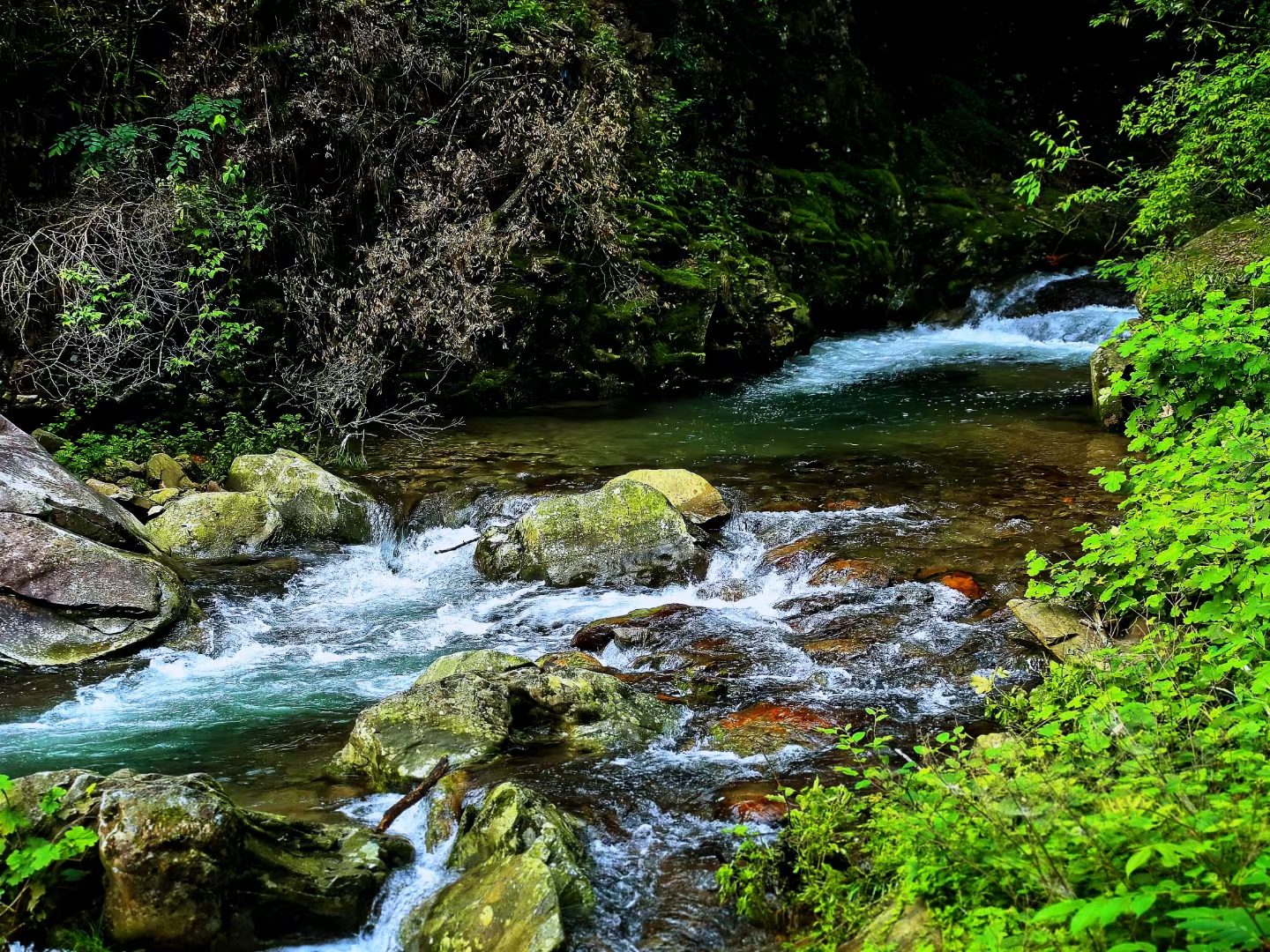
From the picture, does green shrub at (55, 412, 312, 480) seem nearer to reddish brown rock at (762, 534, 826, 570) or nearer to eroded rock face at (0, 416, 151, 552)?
eroded rock face at (0, 416, 151, 552)

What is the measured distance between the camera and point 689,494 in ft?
27.1

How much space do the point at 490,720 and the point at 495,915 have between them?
59.0 inches

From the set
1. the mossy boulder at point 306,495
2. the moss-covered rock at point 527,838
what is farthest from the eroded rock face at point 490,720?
the mossy boulder at point 306,495

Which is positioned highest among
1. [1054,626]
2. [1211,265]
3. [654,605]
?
[1211,265]

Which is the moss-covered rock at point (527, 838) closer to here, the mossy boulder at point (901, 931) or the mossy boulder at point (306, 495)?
the mossy boulder at point (901, 931)

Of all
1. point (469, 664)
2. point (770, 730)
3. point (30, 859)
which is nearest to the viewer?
point (30, 859)

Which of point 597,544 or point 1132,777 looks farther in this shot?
point 597,544

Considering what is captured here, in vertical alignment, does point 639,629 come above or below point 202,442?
below

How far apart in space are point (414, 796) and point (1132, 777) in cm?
288

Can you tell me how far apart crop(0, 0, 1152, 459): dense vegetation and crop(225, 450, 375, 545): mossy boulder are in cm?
153

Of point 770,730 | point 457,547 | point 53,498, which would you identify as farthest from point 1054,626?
point 53,498

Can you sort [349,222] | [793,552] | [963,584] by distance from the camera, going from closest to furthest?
[963,584] → [793,552] → [349,222]

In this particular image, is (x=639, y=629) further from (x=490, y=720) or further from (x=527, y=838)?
(x=527, y=838)

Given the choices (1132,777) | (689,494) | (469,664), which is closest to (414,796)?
(469,664)
